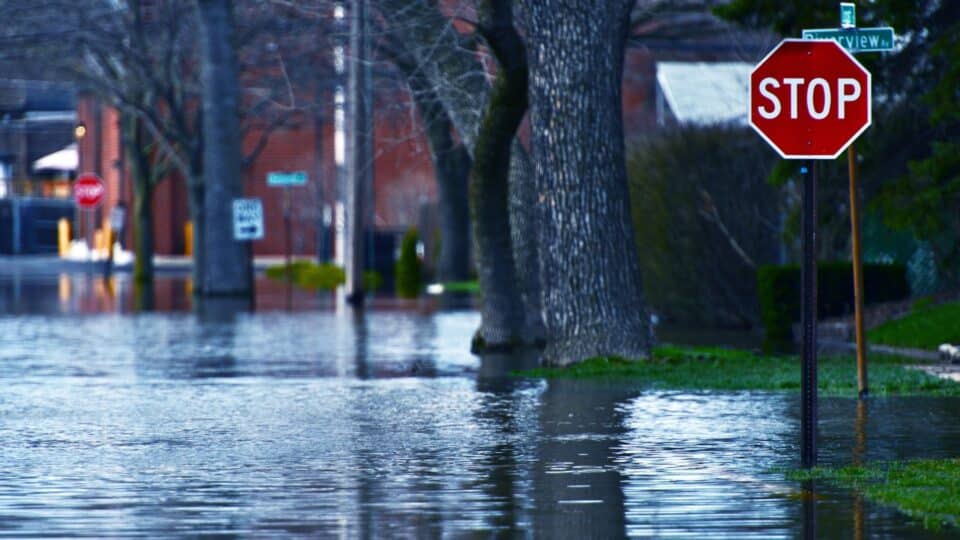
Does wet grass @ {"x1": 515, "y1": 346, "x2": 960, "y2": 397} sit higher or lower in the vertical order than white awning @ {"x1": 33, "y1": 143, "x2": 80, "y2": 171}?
lower

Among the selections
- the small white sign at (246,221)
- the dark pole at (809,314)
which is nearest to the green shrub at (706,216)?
the small white sign at (246,221)

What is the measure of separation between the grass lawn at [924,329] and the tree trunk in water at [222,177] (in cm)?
2229

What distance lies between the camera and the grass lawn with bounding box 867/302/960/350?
79.3ft

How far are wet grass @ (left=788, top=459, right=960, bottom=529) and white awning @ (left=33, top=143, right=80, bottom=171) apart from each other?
8523 cm

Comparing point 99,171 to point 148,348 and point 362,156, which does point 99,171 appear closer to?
point 362,156

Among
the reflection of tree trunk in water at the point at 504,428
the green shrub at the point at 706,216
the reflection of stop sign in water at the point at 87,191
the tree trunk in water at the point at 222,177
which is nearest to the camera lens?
the reflection of tree trunk in water at the point at 504,428

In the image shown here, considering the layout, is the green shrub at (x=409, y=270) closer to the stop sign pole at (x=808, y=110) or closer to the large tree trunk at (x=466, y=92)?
the large tree trunk at (x=466, y=92)

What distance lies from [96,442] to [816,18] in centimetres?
1154

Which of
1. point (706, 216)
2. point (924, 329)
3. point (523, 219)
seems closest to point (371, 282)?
point (706, 216)

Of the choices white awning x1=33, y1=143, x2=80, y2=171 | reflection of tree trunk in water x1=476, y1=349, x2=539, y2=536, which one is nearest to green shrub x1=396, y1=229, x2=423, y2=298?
reflection of tree trunk in water x1=476, y1=349, x2=539, y2=536

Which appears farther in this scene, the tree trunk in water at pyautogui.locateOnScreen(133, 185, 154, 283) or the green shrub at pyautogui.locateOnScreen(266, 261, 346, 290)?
the tree trunk in water at pyautogui.locateOnScreen(133, 185, 154, 283)

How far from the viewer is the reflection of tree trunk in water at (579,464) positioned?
36.2 feet

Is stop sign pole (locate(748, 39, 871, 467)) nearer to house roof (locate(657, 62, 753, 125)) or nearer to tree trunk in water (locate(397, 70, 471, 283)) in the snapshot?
house roof (locate(657, 62, 753, 125))

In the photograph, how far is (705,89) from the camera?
41.1m
